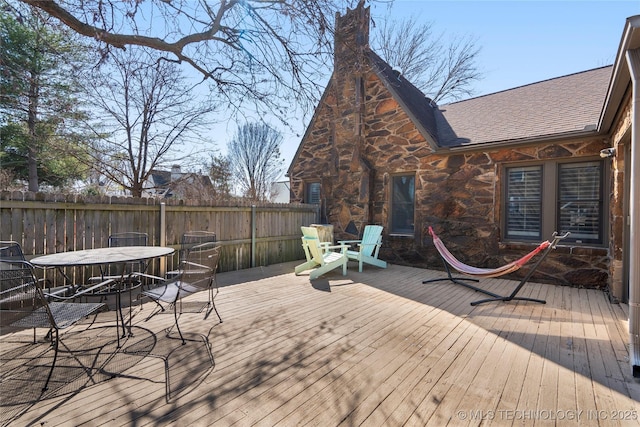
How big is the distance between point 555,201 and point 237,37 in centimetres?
629

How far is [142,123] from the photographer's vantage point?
9.12 meters

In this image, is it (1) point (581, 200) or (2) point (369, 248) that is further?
(2) point (369, 248)

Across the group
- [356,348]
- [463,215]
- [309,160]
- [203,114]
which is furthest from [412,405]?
[203,114]

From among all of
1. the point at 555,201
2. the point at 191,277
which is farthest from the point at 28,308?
the point at 555,201

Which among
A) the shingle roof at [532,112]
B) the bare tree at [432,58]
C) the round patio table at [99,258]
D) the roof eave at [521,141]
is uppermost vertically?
the bare tree at [432,58]

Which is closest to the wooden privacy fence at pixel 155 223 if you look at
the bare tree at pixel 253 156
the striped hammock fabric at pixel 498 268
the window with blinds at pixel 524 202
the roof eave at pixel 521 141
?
the striped hammock fabric at pixel 498 268

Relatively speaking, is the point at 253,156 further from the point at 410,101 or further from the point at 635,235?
the point at 635,235

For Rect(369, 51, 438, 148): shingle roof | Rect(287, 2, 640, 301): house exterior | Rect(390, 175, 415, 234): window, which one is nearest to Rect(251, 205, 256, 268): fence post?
Rect(287, 2, 640, 301): house exterior

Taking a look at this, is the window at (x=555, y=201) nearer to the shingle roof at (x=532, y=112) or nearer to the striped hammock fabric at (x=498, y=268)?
the shingle roof at (x=532, y=112)

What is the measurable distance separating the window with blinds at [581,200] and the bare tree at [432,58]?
10329mm

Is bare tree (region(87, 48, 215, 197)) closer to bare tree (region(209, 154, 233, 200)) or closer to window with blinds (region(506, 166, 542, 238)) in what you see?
bare tree (region(209, 154, 233, 200))

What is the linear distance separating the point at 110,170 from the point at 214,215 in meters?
5.82

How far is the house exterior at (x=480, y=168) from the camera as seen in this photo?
4.96 m

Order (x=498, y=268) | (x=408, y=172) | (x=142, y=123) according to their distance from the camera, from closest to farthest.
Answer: (x=498, y=268) → (x=408, y=172) → (x=142, y=123)
